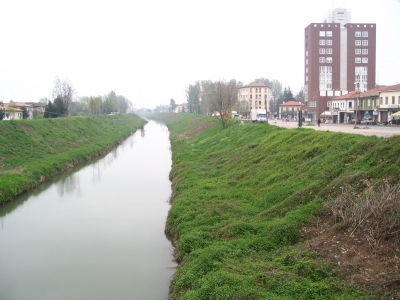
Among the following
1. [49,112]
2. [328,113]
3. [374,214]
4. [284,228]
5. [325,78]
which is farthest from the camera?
[325,78]

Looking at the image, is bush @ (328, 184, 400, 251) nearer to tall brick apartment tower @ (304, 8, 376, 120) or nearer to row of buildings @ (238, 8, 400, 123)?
row of buildings @ (238, 8, 400, 123)

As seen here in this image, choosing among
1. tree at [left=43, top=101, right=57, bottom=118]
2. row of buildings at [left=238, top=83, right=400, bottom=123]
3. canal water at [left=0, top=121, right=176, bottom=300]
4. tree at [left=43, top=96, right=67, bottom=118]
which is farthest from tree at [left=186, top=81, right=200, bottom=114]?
canal water at [left=0, top=121, right=176, bottom=300]

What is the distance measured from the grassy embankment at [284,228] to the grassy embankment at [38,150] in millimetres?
10055

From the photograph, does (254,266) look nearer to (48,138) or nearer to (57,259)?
(57,259)

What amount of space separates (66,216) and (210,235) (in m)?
9.11

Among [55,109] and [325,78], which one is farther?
[325,78]

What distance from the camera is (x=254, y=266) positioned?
9.76 meters

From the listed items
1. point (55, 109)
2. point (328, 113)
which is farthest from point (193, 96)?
point (55, 109)

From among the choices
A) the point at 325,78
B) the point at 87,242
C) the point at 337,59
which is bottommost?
the point at 87,242

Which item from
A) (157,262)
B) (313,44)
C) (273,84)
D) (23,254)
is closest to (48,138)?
(23,254)

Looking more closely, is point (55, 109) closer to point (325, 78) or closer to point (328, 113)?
point (328, 113)

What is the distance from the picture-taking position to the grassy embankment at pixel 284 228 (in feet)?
28.0

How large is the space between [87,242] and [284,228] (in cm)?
769

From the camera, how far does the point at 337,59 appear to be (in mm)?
75562
